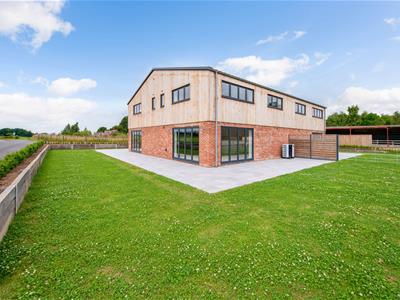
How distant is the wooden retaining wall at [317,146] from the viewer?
14.9 m

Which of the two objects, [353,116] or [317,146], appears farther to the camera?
[353,116]

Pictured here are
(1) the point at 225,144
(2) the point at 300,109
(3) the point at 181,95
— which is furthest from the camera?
(2) the point at 300,109

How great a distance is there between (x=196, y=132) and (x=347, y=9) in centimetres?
1431

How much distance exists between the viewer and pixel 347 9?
14.0 meters

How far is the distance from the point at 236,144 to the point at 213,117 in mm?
2691

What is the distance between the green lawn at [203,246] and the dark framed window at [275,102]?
10906 millimetres

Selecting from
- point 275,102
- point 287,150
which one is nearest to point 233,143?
point 287,150

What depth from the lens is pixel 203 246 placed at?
3271 mm

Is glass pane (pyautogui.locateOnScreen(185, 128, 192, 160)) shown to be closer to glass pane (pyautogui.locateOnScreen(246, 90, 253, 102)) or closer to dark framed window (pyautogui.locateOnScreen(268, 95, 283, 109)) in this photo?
glass pane (pyautogui.locateOnScreen(246, 90, 253, 102))

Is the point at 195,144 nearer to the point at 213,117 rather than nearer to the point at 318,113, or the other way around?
the point at 213,117

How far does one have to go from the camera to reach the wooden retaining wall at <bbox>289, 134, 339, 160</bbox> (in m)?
14.9

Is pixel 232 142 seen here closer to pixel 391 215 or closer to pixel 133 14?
pixel 391 215

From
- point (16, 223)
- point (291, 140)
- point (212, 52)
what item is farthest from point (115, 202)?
point (212, 52)

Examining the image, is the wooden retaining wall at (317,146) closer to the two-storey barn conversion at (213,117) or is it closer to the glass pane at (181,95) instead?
the two-storey barn conversion at (213,117)
